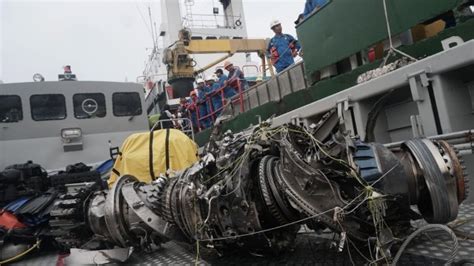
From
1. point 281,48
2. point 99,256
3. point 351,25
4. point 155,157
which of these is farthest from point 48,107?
point 351,25

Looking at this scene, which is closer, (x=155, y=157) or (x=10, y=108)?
(x=155, y=157)

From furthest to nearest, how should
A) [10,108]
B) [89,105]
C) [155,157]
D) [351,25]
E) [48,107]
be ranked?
[89,105], [48,107], [10,108], [155,157], [351,25]

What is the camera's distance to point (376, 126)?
3.30m

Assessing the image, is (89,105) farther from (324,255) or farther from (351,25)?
(324,255)

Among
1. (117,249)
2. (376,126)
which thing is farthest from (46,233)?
(376,126)

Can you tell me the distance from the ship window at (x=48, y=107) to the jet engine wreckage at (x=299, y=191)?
4.32m

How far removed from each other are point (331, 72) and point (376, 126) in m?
1.26

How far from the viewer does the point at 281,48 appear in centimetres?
777

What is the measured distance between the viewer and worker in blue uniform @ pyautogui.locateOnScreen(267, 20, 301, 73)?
7680 millimetres

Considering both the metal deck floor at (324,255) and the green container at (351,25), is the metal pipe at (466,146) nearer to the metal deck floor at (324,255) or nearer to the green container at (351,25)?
the metal deck floor at (324,255)

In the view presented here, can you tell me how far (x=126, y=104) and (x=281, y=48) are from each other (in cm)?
343

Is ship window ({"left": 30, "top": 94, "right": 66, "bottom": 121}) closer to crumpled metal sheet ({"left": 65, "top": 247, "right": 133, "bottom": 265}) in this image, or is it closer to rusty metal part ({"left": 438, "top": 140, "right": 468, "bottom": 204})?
crumpled metal sheet ({"left": 65, "top": 247, "right": 133, "bottom": 265})

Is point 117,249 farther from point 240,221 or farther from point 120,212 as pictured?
point 240,221

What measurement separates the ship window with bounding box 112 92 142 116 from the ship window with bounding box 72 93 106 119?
233 mm
